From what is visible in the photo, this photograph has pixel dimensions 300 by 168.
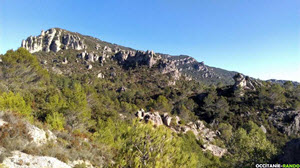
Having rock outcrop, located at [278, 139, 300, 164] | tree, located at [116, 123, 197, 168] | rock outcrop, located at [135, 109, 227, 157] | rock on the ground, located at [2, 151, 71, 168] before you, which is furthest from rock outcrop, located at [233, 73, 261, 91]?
rock on the ground, located at [2, 151, 71, 168]

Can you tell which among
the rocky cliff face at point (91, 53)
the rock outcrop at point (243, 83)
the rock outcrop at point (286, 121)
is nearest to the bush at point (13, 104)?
the rock outcrop at point (286, 121)

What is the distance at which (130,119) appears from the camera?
28.0 meters

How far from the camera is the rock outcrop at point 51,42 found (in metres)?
114

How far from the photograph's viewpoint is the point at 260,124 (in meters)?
45.7

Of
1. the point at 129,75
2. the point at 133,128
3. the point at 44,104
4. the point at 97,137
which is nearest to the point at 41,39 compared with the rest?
the point at 129,75

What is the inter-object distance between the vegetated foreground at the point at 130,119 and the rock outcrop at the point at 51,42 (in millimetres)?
1894

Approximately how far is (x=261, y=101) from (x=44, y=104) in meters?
64.2

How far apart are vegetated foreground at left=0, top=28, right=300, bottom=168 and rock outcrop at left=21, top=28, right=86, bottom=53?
1.89 metres

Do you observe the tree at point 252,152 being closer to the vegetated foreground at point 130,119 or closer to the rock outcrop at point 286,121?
the vegetated foreground at point 130,119

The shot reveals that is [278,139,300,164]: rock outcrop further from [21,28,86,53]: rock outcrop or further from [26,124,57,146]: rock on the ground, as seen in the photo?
[21,28,86,53]: rock outcrop

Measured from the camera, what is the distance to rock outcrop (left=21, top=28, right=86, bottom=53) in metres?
114

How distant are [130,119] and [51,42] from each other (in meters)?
127

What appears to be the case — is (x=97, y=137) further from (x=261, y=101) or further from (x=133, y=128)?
(x=261, y=101)

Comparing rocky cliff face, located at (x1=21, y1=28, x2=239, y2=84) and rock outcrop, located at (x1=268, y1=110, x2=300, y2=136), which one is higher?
rocky cliff face, located at (x1=21, y1=28, x2=239, y2=84)
